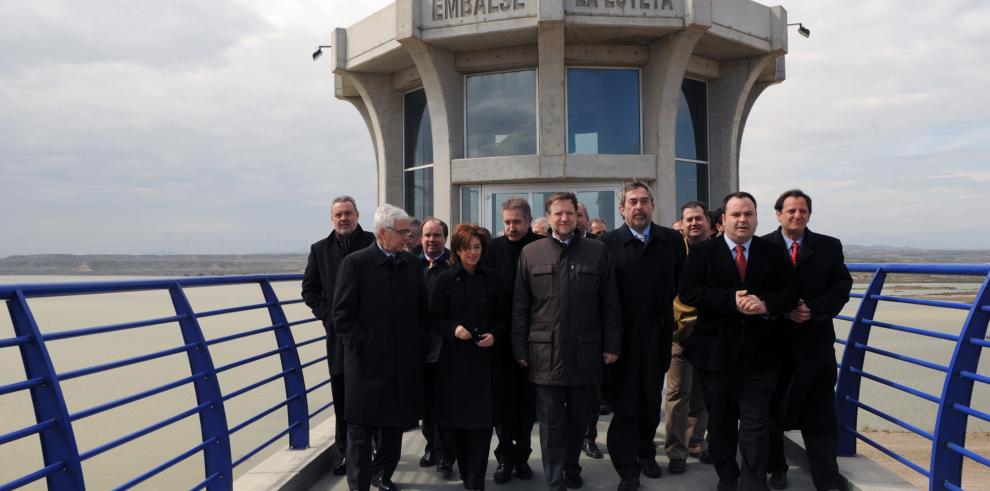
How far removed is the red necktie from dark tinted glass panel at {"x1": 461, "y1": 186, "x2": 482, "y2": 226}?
26.1 feet

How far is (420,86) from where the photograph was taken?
13352mm

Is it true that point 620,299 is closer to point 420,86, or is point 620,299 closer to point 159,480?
point 159,480

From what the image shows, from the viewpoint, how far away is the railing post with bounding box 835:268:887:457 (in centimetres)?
471

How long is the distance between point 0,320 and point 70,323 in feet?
27.7

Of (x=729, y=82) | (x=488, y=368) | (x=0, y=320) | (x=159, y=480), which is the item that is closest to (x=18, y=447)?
(x=159, y=480)

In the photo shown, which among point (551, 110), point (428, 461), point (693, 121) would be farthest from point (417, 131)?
point (428, 461)

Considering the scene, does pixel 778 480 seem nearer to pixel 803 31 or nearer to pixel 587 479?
pixel 587 479

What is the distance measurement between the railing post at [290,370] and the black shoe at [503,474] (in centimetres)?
158

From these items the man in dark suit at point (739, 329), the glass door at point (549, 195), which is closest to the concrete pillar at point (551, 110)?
the glass door at point (549, 195)

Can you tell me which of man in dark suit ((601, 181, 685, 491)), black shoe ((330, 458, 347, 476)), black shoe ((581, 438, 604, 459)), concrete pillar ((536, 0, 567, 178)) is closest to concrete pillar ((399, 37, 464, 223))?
concrete pillar ((536, 0, 567, 178))

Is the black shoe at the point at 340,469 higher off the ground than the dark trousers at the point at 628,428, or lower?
A: lower

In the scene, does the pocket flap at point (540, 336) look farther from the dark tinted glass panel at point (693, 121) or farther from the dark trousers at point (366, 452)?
the dark tinted glass panel at point (693, 121)

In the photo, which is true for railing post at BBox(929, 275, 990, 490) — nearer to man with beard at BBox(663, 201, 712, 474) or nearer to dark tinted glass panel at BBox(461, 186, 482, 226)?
man with beard at BBox(663, 201, 712, 474)

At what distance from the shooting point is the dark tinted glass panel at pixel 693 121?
1303cm
